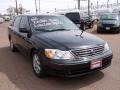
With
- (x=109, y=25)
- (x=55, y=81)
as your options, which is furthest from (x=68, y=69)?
(x=109, y=25)

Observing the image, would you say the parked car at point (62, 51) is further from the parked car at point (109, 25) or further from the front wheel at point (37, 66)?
the parked car at point (109, 25)

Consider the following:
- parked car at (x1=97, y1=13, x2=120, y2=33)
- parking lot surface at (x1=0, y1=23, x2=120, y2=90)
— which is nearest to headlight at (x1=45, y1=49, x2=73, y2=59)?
parking lot surface at (x1=0, y1=23, x2=120, y2=90)

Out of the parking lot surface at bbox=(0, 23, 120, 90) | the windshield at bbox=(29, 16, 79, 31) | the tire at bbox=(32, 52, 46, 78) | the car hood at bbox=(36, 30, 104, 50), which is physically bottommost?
the parking lot surface at bbox=(0, 23, 120, 90)

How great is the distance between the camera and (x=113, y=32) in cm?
1577

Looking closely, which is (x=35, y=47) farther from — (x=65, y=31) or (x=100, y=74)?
(x=100, y=74)

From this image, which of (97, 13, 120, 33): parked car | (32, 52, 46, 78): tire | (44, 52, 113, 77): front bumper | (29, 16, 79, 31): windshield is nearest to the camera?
(44, 52, 113, 77): front bumper

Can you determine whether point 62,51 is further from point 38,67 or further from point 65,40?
point 38,67

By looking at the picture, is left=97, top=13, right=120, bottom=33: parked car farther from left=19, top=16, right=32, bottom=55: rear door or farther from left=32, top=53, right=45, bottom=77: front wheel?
left=32, top=53, right=45, bottom=77: front wheel

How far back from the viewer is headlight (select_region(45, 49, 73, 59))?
454 cm

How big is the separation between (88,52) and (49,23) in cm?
187

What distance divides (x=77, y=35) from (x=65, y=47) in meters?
0.94

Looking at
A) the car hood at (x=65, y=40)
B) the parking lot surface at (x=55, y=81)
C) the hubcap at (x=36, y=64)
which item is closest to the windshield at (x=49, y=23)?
the car hood at (x=65, y=40)

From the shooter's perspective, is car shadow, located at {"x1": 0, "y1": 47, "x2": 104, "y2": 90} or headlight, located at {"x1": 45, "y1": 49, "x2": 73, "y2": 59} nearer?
headlight, located at {"x1": 45, "y1": 49, "x2": 73, "y2": 59}

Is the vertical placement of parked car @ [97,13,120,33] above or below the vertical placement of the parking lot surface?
above
